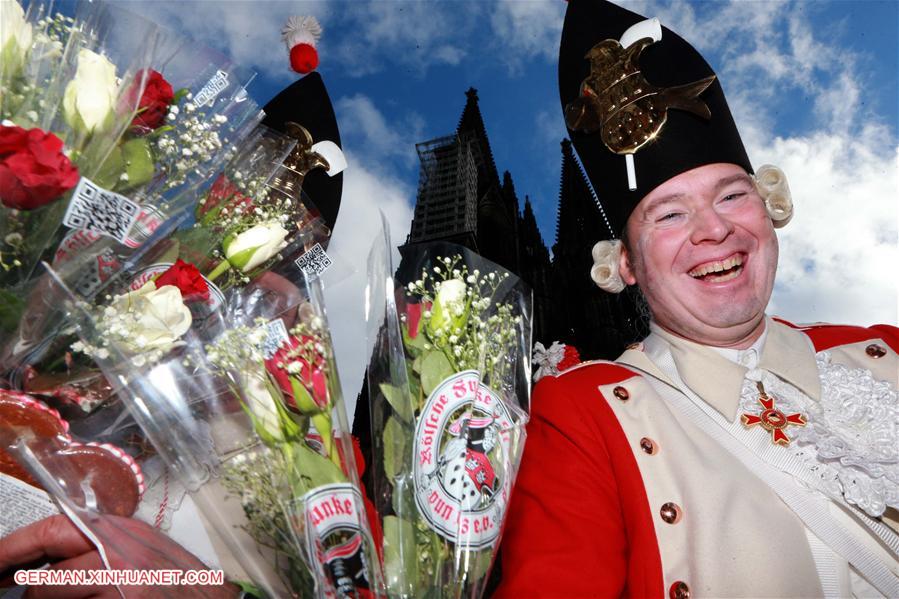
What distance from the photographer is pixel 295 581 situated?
139cm

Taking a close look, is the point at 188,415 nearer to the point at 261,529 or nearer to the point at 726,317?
the point at 261,529

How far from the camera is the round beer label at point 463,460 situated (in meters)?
1.49

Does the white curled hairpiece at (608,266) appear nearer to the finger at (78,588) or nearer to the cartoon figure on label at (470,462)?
the cartoon figure on label at (470,462)

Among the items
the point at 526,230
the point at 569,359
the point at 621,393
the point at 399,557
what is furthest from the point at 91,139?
the point at 526,230

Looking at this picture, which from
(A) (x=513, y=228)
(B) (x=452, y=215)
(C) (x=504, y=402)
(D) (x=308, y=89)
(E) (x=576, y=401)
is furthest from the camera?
(A) (x=513, y=228)

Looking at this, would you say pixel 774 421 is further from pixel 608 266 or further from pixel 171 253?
pixel 171 253

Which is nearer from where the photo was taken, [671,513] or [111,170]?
[111,170]

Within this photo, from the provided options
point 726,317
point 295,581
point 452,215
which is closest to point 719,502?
point 726,317

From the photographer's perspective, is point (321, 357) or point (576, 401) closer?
point (321, 357)

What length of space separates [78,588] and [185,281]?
75cm

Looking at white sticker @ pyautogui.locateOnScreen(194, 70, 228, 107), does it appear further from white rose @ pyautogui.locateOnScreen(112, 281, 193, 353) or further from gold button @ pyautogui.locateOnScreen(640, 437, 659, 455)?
gold button @ pyautogui.locateOnScreen(640, 437, 659, 455)

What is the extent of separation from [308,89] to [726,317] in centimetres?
310

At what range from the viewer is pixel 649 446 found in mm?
2186

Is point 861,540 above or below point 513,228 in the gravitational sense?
below
